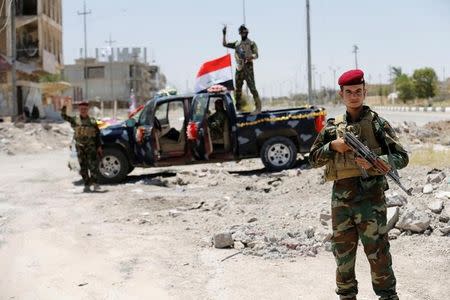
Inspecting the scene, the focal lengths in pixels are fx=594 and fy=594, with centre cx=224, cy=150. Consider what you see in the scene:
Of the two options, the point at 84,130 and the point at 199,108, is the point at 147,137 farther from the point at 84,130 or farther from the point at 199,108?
the point at 84,130

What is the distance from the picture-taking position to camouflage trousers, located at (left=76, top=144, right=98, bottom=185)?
10.2 meters

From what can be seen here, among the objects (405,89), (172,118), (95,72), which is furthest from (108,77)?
(172,118)

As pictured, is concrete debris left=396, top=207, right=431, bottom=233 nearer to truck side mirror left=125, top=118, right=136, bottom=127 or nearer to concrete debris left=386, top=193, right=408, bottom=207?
concrete debris left=386, top=193, right=408, bottom=207

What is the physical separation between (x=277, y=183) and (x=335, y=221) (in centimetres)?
630

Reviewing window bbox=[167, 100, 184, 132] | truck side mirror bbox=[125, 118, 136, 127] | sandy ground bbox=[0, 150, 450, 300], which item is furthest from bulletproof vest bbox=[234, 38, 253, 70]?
sandy ground bbox=[0, 150, 450, 300]

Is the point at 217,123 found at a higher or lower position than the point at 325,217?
higher

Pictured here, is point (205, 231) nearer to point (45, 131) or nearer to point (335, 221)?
point (335, 221)

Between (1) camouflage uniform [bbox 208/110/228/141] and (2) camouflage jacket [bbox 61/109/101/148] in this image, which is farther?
(1) camouflage uniform [bbox 208/110/228/141]

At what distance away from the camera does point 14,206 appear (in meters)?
8.80

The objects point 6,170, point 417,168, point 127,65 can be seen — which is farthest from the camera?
point 127,65

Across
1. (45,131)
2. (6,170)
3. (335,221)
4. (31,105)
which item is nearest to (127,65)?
(31,105)

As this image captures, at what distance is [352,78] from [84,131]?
7346 mm

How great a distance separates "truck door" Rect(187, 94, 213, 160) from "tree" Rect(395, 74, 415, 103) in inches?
2596

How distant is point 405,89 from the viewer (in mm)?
76062
